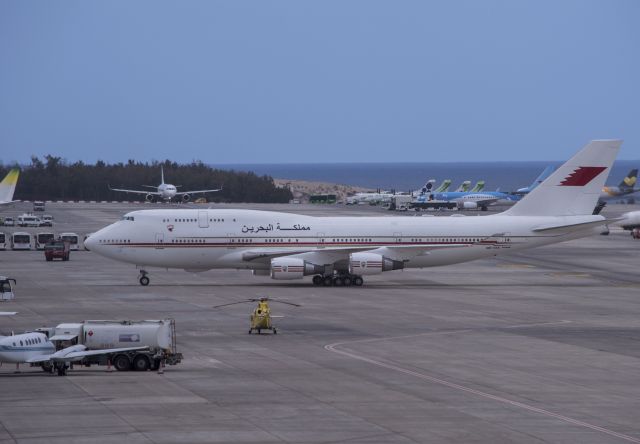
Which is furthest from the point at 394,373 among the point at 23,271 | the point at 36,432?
the point at 23,271

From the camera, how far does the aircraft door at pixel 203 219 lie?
62.1 metres

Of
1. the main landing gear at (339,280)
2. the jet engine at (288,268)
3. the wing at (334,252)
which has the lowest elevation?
the main landing gear at (339,280)

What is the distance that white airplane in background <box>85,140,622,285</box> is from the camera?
6172 cm

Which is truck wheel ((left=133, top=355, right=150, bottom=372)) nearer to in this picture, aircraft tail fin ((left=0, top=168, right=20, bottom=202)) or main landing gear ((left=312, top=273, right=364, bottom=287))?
main landing gear ((left=312, top=273, right=364, bottom=287))

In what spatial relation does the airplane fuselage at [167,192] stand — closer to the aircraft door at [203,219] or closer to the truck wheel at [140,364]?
the aircraft door at [203,219]

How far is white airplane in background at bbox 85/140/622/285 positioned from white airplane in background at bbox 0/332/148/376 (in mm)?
26000

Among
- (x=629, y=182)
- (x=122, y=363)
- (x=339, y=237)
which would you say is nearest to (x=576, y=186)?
(x=339, y=237)

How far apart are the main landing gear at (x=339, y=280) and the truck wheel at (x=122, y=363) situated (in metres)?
27.7

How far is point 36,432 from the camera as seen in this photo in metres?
26.4

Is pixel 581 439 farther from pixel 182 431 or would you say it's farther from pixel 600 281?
pixel 600 281

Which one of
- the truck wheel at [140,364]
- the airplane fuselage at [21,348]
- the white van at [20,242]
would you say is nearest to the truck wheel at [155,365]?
the truck wheel at [140,364]

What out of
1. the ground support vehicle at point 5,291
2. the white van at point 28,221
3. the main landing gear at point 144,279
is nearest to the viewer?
the ground support vehicle at point 5,291

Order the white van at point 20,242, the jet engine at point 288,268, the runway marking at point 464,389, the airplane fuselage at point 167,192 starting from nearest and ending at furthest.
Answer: the runway marking at point 464,389 < the jet engine at point 288,268 < the white van at point 20,242 < the airplane fuselage at point 167,192

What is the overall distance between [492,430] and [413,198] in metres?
149
